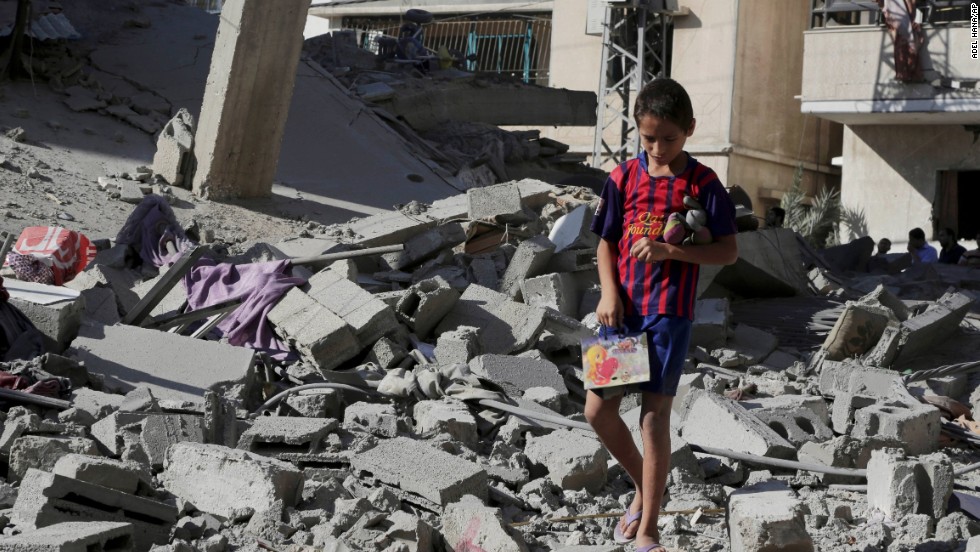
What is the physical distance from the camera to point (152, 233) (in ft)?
30.4

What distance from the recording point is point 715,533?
4555mm

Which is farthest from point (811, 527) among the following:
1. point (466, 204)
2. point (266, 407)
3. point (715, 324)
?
point (466, 204)

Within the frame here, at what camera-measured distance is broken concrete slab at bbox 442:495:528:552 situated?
4.02 m

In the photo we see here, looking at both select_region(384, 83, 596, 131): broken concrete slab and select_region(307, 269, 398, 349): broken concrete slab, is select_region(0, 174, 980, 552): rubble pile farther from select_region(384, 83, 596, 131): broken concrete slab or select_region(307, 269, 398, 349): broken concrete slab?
select_region(384, 83, 596, 131): broken concrete slab

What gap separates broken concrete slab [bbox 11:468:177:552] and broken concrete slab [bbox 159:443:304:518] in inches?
11.0

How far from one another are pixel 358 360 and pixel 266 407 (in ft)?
3.58

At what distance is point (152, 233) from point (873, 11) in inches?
564

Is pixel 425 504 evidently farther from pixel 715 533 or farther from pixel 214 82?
pixel 214 82

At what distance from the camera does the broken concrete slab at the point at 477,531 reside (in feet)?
13.2

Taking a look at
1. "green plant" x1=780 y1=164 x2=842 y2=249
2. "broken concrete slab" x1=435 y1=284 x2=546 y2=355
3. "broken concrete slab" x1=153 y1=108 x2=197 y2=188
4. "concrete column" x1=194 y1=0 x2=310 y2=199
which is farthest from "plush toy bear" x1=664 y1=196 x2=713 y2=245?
"green plant" x1=780 y1=164 x2=842 y2=249

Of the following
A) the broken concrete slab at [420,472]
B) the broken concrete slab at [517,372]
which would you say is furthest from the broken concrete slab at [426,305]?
the broken concrete slab at [420,472]

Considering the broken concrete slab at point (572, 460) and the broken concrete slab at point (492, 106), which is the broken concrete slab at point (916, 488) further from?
the broken concrete slab at point (492, 106)

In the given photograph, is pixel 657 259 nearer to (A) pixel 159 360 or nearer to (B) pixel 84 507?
(B) pixel 84 507

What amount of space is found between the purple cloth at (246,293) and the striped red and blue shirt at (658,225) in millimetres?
3516
